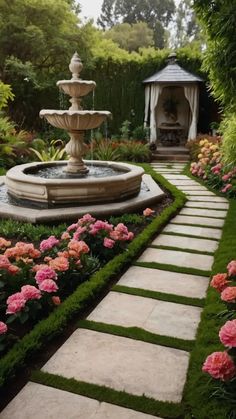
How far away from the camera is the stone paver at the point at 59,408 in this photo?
168 centimetres

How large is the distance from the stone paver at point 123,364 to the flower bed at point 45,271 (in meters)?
0.32

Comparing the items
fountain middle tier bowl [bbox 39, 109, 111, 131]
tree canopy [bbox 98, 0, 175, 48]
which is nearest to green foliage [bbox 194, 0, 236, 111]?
fountain middle tier bowl [bbox 39, 109, 111, 131]

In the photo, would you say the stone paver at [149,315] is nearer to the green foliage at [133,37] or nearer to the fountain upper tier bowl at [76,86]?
the fountain upper tier bowl at [76,86]

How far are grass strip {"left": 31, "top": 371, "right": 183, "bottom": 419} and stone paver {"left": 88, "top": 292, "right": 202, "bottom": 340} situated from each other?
2.02 ft

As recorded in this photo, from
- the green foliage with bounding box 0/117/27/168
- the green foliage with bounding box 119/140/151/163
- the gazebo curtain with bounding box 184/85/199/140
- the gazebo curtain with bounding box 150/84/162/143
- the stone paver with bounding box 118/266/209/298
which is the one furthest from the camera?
the gazebo curtain with bounding box 150/84/162/143

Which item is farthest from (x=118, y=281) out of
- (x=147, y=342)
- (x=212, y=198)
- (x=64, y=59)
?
(x=64, y=59)

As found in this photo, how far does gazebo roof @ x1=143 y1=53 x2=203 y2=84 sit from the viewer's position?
A: 37.7 feet

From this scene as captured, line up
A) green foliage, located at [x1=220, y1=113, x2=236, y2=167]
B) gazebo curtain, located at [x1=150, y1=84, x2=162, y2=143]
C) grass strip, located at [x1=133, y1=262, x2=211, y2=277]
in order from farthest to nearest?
gazebo curtain, located at [x1=150, y1=84, x2=162, y2=143]
green foliage, located at [x1=220, y1=113, x2=236, y2=167]
grass strip, located at [x1=133, y1=262, x2=211, y2=277]

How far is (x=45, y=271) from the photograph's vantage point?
2.46m

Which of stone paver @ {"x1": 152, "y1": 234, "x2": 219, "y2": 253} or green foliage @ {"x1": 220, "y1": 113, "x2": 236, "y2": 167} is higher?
green foliage @ {"x1": 220, "y1": 113, "x2": 236, "y2": 167}

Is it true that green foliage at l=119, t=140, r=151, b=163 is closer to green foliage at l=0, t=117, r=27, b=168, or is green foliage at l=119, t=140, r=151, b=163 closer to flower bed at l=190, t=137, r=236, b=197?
flower bed at l=190, t=137, r=236, b=197

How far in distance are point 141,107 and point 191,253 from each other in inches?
402

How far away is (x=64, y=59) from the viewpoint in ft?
42.4

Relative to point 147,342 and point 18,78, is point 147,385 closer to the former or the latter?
point 147,342
